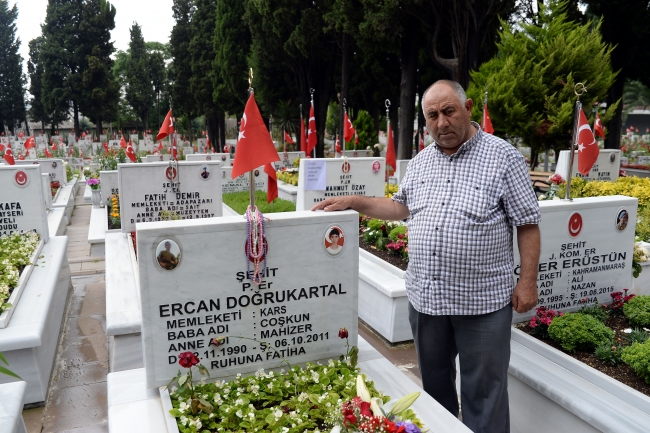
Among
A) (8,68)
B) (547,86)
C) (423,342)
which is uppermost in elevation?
(8,68)

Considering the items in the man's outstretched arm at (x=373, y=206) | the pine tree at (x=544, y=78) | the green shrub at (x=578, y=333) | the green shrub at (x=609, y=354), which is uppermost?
the pine tree at (x=544, y=78)

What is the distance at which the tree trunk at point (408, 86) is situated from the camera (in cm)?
1828

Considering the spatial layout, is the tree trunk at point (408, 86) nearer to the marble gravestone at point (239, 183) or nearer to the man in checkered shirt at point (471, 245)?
the marble gravestone at point (239, 183)

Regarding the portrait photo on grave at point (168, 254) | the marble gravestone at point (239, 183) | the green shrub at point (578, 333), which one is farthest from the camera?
the marble gravestone at point (239, 183)

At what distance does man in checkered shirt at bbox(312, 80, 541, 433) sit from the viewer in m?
2.68

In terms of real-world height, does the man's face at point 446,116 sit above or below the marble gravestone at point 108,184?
above

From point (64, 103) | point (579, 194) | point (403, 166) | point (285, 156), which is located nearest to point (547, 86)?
point (403, 166)

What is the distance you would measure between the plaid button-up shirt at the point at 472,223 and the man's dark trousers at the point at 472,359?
110 mm

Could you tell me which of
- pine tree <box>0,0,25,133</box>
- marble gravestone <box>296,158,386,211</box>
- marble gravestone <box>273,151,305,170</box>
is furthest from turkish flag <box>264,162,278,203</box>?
pine tree <box>0,0,25,133</box>

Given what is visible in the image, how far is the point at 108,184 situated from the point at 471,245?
10.3 meters

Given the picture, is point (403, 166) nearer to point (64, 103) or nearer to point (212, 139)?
point (212, 139)

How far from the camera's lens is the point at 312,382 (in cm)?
316

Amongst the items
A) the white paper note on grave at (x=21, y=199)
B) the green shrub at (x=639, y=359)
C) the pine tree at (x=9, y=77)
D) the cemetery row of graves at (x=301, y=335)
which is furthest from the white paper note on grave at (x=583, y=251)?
the pine tree at (x=9, y=77)

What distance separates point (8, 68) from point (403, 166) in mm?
51176
